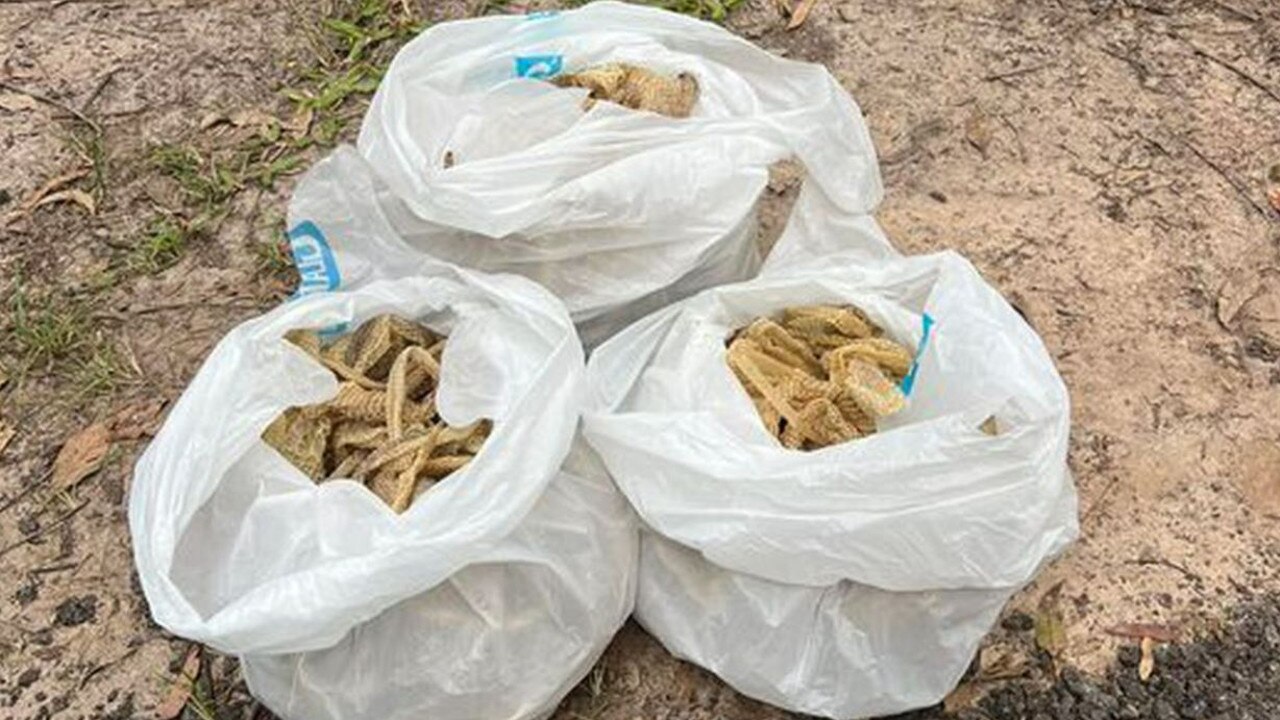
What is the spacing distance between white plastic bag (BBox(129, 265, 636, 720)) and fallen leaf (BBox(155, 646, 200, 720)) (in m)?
0.20

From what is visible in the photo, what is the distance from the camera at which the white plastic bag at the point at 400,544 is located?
→ 4.59 ft

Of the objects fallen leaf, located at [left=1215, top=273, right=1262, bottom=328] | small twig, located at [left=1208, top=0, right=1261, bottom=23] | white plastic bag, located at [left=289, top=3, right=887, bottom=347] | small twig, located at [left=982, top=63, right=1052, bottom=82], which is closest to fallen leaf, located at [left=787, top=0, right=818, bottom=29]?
small twig, located at [left=982, top=63, right=1052, bottom=82]

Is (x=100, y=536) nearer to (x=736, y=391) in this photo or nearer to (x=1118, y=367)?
(x=736, y=391)

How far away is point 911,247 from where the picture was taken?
86.0 inches

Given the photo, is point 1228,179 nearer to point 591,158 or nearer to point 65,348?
point 591,158

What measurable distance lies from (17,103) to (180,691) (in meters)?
1.37

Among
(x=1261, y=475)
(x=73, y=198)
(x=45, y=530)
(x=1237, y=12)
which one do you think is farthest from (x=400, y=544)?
(x=1237, y=12)

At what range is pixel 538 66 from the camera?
1.92 m

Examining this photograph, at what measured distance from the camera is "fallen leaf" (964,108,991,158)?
2338mm

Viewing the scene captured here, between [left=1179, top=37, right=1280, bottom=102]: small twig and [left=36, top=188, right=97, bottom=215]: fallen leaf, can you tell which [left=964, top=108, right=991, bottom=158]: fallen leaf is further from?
[left=36, top=188, right=97, bottom=215]: fallen leaf

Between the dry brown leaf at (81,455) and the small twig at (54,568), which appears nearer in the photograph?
the small twig at (54,568)

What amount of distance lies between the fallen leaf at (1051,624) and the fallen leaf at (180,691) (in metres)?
1.08

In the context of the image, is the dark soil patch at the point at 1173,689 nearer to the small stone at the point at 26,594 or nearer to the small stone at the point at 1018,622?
the small stone at the point at 1018,622

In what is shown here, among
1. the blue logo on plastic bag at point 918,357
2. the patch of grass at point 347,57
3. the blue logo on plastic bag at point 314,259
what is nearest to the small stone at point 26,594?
the blue logo on plastic bag at point 314,259
